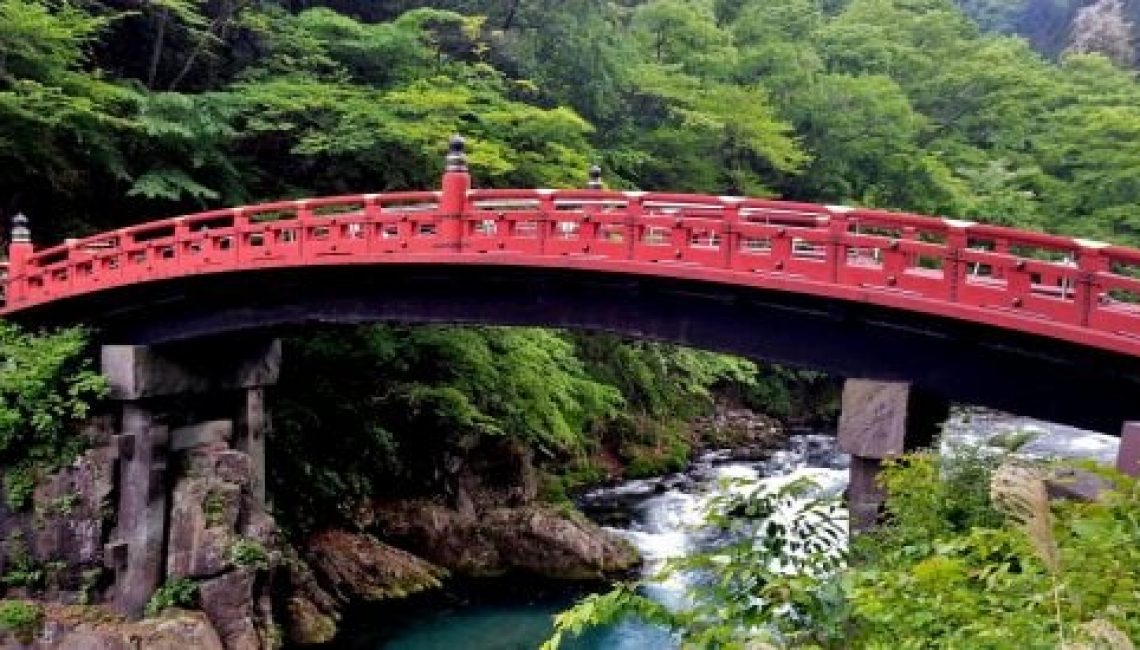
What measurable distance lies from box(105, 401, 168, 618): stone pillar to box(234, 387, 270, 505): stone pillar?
64.3 inches

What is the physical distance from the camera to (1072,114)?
40.1 m

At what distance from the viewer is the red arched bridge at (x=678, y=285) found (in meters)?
9.20

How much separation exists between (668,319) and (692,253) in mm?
1241

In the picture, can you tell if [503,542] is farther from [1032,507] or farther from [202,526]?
[1032,507]

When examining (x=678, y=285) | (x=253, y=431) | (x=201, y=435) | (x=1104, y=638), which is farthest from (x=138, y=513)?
(x=1104, y=638)

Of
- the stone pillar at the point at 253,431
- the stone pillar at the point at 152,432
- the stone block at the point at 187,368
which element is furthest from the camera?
the stone pillar at the point at 253,431

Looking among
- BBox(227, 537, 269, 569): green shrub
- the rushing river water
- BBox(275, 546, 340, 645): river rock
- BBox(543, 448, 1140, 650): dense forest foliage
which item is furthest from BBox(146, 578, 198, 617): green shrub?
BBox(543, 448, 1140, 650): dense forest foliage

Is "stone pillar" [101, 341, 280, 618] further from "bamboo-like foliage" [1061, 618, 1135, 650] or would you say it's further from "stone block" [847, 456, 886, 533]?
"bamboo-like foliage" [1061, 618, 1135, 650]

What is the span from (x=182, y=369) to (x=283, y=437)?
114 inches

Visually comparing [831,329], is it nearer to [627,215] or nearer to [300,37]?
[627,215]

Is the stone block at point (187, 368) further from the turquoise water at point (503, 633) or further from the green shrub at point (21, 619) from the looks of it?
the turquoise water at point (503, 633)

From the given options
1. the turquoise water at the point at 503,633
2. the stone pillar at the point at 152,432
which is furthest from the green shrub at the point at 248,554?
the turquoise water at the point at 503,633

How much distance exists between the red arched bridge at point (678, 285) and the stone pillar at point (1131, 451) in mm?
764

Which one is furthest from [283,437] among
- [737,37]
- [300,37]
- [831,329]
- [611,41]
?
[737,37]
